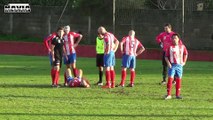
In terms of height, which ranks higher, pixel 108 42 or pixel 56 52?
pixel 108 42

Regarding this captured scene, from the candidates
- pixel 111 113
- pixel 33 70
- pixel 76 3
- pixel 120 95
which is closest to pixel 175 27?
pixel 76 3

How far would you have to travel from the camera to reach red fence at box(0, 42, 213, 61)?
31719 mm

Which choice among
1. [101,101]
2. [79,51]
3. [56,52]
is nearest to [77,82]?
[56,52]

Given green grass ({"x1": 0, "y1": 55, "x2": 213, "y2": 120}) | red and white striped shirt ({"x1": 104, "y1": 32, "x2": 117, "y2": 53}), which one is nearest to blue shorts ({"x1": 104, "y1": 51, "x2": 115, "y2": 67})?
red and white striped shirt ({"x1": 104, "y1": 32, "x2": 117, "y2": 53})

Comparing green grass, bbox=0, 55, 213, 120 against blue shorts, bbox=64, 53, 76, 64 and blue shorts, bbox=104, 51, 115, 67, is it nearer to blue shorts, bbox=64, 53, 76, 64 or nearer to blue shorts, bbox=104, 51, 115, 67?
blue shorts, bbox=104, 51, 115, 67

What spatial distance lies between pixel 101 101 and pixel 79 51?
65.7ft

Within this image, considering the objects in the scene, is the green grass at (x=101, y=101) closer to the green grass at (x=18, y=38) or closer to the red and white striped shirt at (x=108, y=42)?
the red and white striped shirt at (x=108, y=42)

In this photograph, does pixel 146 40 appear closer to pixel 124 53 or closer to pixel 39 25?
pixel 39 25

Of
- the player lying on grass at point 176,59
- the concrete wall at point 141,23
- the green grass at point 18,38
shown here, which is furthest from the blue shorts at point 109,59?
the green grass at point 18,38

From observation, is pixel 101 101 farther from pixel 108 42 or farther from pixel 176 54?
pixel 108 42

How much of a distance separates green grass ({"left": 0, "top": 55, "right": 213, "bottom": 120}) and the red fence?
1194 centimetres

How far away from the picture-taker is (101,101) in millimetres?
13641

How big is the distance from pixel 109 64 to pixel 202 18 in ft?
57.8

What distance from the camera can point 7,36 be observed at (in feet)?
125
